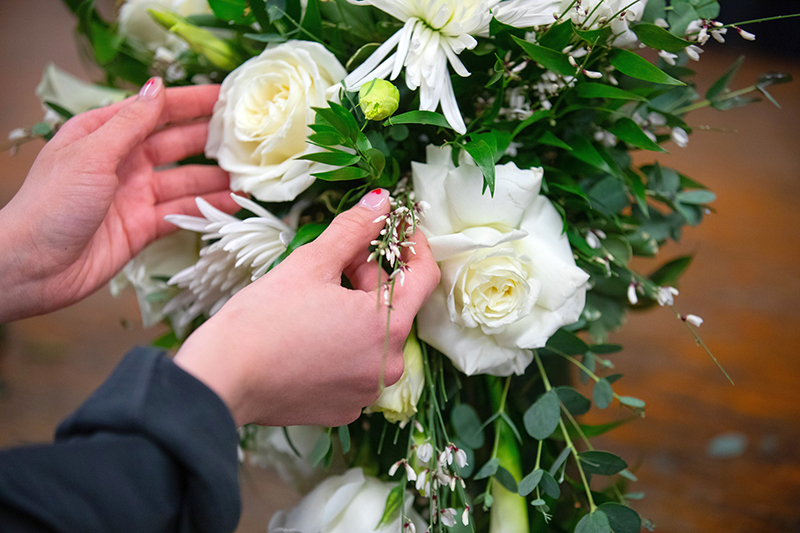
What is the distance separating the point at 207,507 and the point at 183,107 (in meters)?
0.39

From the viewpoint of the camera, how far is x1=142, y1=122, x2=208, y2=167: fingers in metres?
Result: 0.52

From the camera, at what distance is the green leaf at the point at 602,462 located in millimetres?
396

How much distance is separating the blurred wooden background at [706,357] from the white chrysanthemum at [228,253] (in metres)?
0.22

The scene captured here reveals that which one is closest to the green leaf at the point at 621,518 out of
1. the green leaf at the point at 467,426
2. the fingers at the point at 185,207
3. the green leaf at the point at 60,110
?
the green leaf at the point at 467,426

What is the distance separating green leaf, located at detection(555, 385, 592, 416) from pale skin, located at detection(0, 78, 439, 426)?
0.16 m

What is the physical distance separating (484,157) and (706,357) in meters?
0.59

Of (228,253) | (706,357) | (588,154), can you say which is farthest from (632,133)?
(706,357)

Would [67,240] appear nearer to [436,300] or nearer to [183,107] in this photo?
[183,107]

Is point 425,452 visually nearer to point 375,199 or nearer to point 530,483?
point 530,483

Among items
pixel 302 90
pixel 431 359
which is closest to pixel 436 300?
pixel 431 359

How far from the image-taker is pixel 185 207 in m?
0.52

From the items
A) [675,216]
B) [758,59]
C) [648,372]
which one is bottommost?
[648,372]

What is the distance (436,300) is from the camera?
394 millimetres

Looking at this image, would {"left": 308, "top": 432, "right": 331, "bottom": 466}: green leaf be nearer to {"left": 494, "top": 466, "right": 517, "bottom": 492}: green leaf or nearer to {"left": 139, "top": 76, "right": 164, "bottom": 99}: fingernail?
{"left": 494, "top": 466, "right": 517, "bottom": 492}: green leaf
